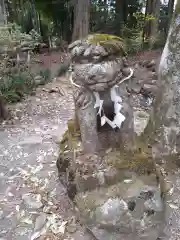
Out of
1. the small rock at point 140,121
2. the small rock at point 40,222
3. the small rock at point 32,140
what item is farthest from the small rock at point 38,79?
the small rock at point 40,222

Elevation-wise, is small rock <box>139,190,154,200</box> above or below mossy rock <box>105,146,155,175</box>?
below

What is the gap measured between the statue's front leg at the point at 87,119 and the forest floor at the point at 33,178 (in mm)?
775

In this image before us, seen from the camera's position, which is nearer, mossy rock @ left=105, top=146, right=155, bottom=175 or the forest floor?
mossy rock @ left=105, top=146, right=155, bottom=175

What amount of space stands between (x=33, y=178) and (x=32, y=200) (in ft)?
1.40

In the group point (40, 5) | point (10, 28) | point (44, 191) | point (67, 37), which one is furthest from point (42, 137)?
point (40, 5)

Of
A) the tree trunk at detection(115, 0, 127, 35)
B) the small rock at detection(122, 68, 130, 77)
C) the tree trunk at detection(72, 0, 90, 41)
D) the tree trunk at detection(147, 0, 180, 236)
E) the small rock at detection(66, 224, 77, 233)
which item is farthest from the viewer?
the tree trunk at detection(115, 0, 127, 35)

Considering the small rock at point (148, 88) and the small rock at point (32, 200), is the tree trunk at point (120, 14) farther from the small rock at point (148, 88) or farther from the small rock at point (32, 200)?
the small rock at point (32, 200)

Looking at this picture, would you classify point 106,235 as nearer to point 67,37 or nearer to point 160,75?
point 160,75

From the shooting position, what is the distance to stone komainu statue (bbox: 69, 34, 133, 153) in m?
2.00

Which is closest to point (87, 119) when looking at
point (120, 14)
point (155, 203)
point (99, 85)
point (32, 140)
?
point (99, 85)

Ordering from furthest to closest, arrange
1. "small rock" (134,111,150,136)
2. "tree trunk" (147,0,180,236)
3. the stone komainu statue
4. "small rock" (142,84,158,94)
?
1. "small rock" (142,84,158,94)
2. "small rock" (134,111,150,136)
3. "tree trunk" (147,0,180,236)
4. the stone komainu statue

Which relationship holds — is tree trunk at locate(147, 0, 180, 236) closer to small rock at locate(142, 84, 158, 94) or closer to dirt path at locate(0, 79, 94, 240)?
dirt path at locate(0, 79, 94, 240)

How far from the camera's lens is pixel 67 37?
37.1 ft

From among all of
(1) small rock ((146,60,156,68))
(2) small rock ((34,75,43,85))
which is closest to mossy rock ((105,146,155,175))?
Answer: (2) small rock ((34,75,43,85))
